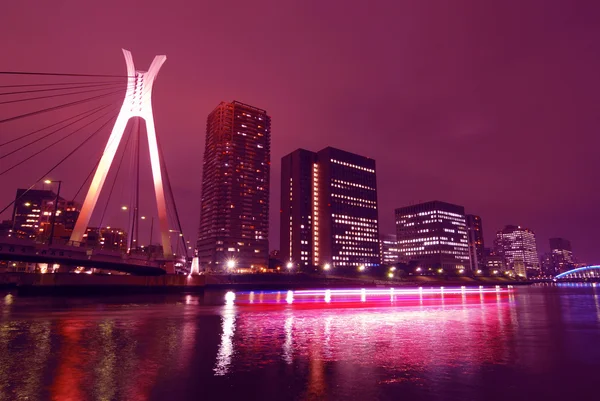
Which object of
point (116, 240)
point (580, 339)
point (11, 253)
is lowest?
point (580, 339)

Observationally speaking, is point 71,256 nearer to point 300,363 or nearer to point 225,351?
point 225,351

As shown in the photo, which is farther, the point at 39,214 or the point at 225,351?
the point at 39,214

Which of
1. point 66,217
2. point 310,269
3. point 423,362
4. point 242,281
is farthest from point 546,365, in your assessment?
point 66,217

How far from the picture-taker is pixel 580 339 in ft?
51.9

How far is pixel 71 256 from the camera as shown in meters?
47.5

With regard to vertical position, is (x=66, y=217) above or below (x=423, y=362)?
above

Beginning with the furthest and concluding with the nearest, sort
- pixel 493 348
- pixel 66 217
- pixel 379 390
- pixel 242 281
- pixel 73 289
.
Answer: pixel 66 217 → pixel 242 281 → pixel 73 289 → pixel 493 348 → pixel 379 390

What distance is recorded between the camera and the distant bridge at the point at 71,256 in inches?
1638

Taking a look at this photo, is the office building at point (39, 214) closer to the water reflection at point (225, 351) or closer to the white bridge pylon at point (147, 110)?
the white bridge pylon at point (147, 110)

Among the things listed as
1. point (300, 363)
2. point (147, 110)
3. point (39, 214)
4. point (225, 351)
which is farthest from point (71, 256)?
point (39, 214)

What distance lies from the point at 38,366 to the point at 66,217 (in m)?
177

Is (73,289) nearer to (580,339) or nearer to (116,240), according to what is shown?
(580,339)

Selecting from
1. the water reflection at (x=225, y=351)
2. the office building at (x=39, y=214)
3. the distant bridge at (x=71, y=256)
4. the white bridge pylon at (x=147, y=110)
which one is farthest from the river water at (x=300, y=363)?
the office building at (x=39, y=214)

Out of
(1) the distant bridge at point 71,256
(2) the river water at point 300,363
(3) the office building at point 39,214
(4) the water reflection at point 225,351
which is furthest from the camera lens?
(3) the office building at point 39,214
